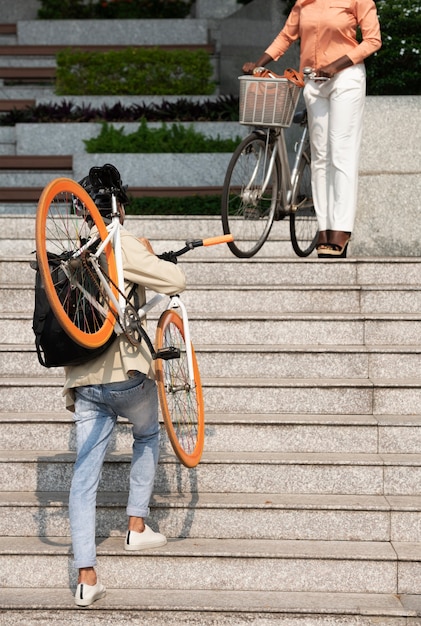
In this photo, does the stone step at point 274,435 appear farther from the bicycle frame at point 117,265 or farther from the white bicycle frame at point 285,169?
the white bicycle frame at point 285,169

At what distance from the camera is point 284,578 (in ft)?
19.5

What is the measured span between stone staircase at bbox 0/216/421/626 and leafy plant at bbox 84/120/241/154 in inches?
191

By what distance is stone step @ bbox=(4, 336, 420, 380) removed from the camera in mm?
7207

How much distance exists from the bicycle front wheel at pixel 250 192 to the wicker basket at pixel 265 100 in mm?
184

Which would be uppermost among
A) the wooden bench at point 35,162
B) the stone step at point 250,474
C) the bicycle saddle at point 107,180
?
the bicycle saddle at point 107,180

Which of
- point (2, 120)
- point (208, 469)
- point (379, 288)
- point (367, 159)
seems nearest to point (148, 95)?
point (2, 120)

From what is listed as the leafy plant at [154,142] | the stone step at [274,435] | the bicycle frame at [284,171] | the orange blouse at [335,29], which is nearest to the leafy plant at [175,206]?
the leafy plant at [154,142]

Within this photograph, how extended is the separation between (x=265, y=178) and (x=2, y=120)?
21.0ft

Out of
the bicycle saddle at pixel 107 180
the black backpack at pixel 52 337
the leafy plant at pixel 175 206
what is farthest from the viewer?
the leafy plant at pixel 175 206

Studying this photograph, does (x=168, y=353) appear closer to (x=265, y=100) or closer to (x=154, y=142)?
(x=265, y=100)

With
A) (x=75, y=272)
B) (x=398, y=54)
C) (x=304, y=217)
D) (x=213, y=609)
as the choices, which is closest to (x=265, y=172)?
(x=304, y=217)

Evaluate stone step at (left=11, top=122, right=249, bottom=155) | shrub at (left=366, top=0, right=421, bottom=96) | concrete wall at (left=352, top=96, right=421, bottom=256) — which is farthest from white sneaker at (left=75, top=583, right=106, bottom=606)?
stone step at (left=11, top=122, right=249, bottom=155)

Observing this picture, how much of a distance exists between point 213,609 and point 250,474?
98 cm

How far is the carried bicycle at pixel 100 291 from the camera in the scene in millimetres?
5152
